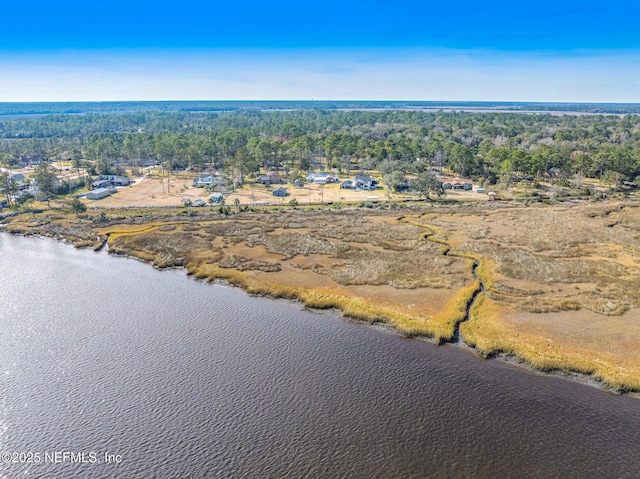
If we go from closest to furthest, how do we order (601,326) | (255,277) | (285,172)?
(601,326) → (255,277) → (285,172)

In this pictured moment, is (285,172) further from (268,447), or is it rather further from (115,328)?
(268,447)

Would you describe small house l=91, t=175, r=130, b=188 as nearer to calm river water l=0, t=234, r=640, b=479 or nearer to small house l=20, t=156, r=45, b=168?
small house l=20, t=156, r=45, b=168

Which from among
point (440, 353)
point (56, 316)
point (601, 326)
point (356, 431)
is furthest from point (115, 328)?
point (601, 326)

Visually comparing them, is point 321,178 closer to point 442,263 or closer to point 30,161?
point 442,263

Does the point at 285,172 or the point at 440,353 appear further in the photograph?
the point at 285,172

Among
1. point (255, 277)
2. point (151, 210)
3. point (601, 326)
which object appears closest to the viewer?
point (601, 326)

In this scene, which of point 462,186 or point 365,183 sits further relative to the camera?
point 462,186

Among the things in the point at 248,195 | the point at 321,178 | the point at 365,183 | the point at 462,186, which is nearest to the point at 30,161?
the point at 248,195
